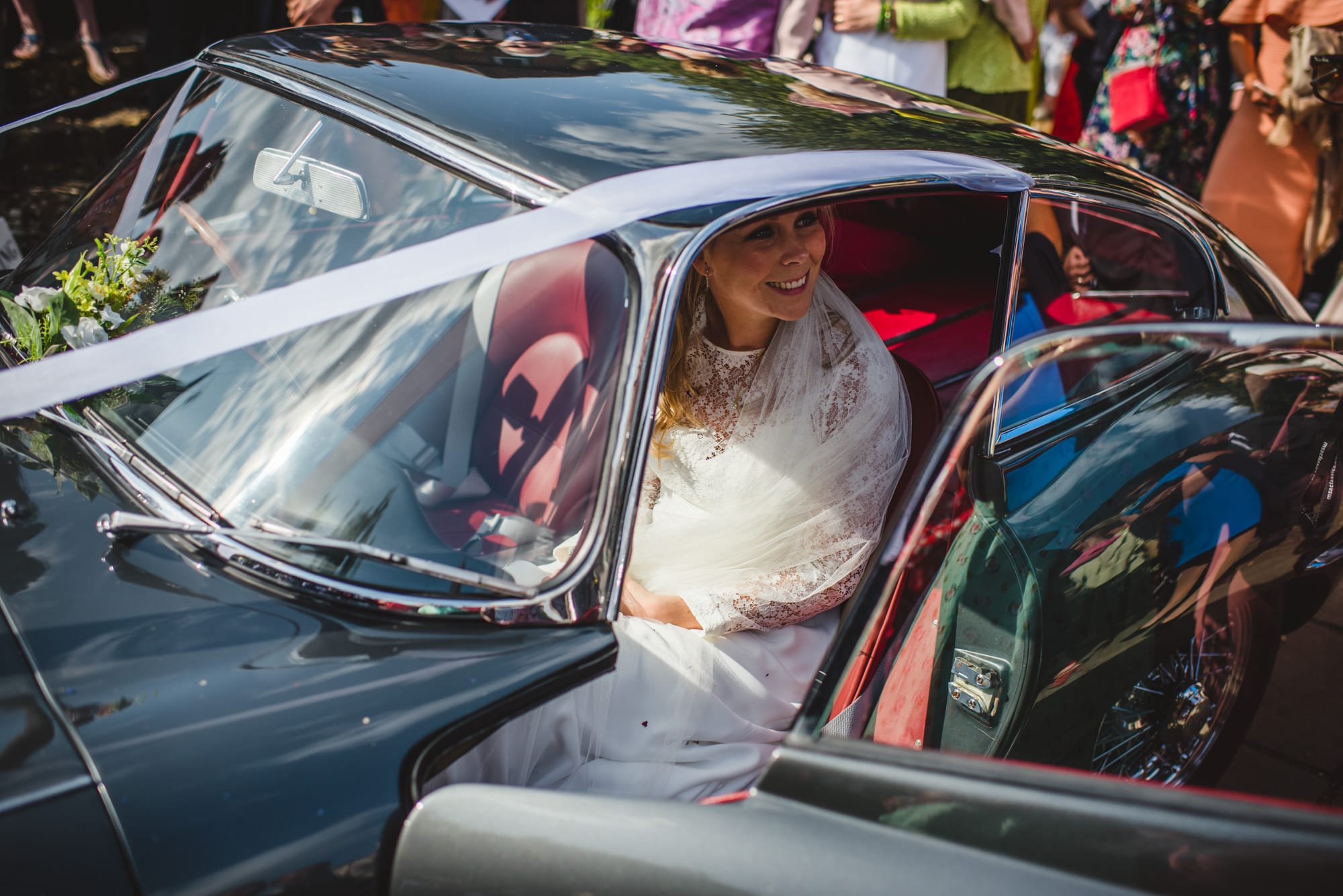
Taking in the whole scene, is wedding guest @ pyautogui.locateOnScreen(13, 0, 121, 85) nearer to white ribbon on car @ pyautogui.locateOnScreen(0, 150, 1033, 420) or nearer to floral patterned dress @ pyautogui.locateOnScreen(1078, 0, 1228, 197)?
white ribbon on car @ pyautogui.locateOnScreen(0, 150, 1033, 420)

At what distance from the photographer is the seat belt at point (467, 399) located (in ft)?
4.55

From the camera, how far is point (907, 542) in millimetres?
1201

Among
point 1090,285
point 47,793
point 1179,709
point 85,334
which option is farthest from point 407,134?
point 1090,285

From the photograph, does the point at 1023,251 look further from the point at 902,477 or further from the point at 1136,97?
the point at 1136,97

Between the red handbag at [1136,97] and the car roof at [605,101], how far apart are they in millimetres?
2458

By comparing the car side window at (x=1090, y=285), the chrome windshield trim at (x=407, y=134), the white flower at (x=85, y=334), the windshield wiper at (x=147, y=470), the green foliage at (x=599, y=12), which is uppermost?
the green foliage at (x=599, y=12)

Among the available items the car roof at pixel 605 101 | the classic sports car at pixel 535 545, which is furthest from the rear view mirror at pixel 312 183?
the car roof at pixel 605 101

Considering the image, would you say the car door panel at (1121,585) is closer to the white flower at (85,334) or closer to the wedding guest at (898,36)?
the white flower at (85,334)

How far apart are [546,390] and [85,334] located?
0.92 meters

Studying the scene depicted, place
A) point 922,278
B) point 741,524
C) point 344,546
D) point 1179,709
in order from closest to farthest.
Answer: point 344,546 → point 1179,709 → point 741,524 → point 922,278

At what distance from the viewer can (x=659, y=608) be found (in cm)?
188

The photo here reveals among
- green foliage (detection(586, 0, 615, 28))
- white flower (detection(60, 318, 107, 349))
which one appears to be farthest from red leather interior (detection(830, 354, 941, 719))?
green foliage (detection(586, 0, 615, 28))

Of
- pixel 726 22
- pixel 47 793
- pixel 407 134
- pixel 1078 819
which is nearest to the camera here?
pixel 1078 819

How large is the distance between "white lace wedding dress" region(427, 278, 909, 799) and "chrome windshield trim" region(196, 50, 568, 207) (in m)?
0.79
